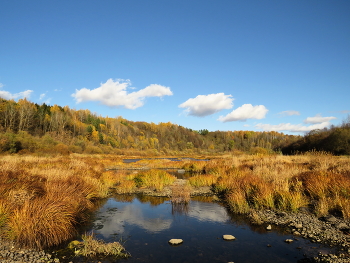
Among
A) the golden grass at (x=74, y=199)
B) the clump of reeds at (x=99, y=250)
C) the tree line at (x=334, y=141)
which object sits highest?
the tree line at (x=334, y=141)

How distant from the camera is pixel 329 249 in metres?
6.05

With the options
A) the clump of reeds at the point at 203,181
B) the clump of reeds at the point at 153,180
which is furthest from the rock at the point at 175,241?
the clump of reeds at the point at 203,181

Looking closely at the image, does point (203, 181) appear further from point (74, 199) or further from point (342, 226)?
point (342, 226)

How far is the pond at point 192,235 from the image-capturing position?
6.04 metres

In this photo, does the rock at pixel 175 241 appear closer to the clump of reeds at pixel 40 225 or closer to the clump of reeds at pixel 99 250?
the clump of reeds at pixel 99 250

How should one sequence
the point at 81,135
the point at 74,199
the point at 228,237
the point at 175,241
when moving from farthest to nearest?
the point at 81,135, the point at 74,199, the point at 228,237, the point at 175,241

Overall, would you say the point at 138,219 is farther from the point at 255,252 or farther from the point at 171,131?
the point at 171,131

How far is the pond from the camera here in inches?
238

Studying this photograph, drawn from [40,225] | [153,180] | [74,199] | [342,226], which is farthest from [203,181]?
[40,225]

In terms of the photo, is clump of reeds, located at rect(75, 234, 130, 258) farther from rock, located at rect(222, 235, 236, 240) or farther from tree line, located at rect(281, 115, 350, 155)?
tree line, located at rect(281, 115, 350, 155)

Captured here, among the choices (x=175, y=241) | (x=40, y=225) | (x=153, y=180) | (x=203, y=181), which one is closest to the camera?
(x=40, y=225)

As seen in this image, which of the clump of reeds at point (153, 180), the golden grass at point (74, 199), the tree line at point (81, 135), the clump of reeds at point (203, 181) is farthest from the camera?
the tree line at point (81, 135)

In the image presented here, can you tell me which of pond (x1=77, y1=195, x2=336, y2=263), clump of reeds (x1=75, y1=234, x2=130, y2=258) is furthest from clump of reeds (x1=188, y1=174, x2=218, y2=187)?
clump of reeds (x1=75, y1=234, x2=130, y2=258)

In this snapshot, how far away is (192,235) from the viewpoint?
752 cm
